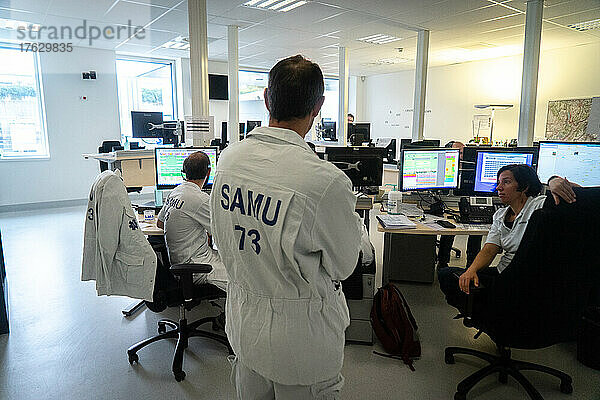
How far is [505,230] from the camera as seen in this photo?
219 cm

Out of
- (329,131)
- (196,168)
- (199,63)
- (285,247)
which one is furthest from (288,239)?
(329,131)

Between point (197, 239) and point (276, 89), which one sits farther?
point (197, 239)

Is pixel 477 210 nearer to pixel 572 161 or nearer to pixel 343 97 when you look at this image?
pixel 572 161

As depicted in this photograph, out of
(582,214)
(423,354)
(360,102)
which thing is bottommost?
(423,354)

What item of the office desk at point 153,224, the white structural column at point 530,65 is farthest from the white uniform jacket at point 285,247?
the white structural column at point 530,65

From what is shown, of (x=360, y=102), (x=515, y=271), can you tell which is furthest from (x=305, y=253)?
(x=360, y=102)

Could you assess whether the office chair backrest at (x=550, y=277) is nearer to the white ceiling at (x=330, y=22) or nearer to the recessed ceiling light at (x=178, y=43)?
the white ceiling at (x=330, y=22)

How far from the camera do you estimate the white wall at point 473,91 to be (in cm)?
741

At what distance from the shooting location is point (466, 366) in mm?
2377

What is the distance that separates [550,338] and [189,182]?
6.91 ft

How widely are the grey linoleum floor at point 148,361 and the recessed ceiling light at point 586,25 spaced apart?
16.6 ft

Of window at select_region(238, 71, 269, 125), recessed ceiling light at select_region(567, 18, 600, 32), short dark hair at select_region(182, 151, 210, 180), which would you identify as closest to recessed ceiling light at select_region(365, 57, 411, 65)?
window at select_region(238, 71, 269, 125)

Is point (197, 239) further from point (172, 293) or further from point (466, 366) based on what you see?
point (466, 366)

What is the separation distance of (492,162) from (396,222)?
1064mm
